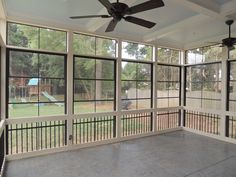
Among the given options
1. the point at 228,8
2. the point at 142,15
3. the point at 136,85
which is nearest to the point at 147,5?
the point at 142,15

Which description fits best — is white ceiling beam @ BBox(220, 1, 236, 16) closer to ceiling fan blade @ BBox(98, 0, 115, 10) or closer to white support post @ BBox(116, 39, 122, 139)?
ceiling fan blade @ BBox(98, 0, 115, 10)

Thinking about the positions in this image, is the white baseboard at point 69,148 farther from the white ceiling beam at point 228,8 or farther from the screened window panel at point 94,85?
the white ceiling beam at point 228,8

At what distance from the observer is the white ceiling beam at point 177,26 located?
13.2ft

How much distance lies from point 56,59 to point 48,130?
170 cm

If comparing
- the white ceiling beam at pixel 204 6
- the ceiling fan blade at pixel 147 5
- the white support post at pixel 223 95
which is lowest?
the white support post at pixel 223 95

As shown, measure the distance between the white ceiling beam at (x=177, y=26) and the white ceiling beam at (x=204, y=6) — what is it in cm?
30

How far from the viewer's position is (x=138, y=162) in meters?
3.90

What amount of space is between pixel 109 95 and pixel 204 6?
10.2ft

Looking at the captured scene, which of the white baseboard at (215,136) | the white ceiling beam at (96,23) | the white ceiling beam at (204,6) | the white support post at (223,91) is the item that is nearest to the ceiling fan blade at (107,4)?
the white ceiling beam at (204,6)

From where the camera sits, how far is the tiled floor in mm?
3398

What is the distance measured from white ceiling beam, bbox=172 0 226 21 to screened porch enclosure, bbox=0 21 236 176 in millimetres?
2296

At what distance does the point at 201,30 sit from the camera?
520 centimetres

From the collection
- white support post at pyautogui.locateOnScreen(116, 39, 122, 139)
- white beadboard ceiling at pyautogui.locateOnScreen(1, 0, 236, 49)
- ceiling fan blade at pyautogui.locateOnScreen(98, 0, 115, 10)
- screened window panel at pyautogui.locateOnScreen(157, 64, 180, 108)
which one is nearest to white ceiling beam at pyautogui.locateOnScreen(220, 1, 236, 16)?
white beadboard ceiling at pyautogui.locateOnScreen(1, 0, 236, 49)

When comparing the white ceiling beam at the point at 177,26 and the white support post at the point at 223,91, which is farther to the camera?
the white support post at the point at 223,91
